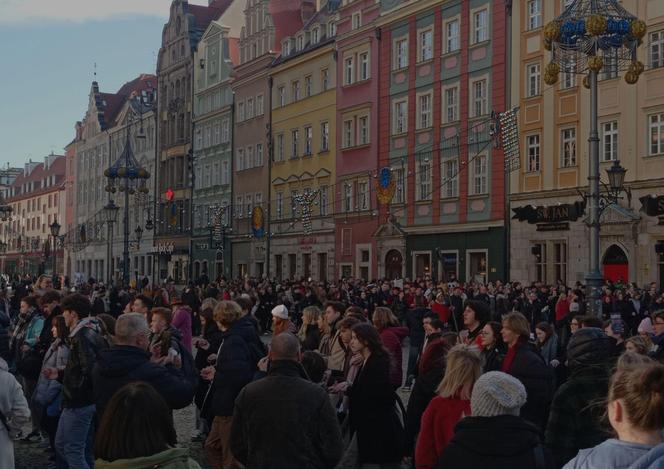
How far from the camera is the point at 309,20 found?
5253 centimetres

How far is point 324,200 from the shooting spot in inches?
1855

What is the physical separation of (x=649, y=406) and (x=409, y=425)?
140 inches

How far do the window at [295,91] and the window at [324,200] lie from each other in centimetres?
572

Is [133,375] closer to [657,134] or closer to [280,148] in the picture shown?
[657,134]

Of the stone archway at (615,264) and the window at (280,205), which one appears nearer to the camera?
the stone archway at (615,264)

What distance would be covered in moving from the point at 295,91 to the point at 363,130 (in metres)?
7.73

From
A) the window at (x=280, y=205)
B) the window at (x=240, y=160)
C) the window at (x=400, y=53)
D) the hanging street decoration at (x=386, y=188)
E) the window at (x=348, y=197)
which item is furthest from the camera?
the window at (x=240, y=160)

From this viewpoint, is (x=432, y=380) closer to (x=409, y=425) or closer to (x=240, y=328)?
(x=409, y=425)

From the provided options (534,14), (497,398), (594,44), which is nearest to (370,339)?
(497,398)

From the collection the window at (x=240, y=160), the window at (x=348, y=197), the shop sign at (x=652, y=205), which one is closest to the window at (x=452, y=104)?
the window at (x=348, y=197)

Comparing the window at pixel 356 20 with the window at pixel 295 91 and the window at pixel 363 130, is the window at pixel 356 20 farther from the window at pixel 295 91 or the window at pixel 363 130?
the window at pixel 295 91

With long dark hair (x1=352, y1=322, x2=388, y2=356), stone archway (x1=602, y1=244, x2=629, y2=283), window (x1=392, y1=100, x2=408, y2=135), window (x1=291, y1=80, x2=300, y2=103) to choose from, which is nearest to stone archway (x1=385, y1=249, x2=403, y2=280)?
window (x1=392, y1=100, x2=408, y2=135)

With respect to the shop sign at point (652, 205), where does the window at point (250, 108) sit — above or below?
above

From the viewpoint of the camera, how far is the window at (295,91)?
50.5 m
